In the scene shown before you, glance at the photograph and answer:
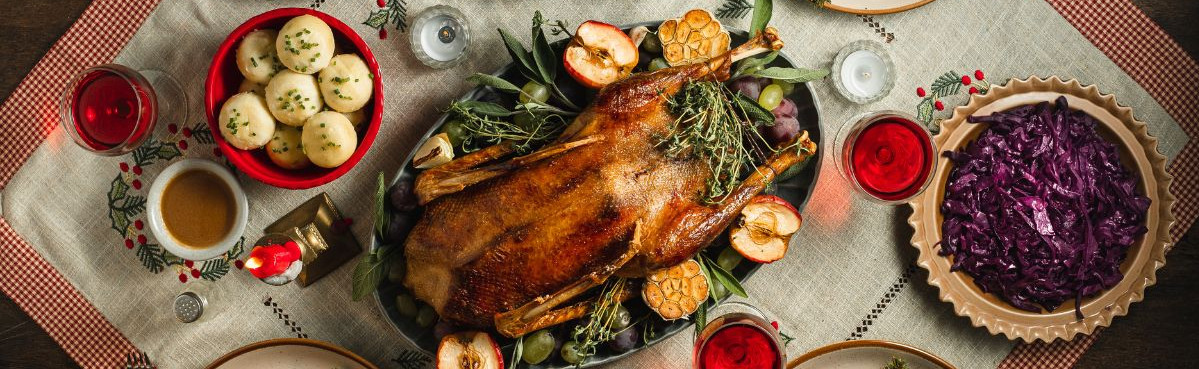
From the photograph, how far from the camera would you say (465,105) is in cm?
185

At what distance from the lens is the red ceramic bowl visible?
1.88m

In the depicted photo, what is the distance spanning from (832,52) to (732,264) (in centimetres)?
66

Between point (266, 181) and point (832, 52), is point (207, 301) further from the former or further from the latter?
point (832, 52)

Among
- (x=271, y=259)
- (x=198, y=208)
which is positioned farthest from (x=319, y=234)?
(x=198, y=208)

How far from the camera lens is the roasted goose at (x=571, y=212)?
1720mm

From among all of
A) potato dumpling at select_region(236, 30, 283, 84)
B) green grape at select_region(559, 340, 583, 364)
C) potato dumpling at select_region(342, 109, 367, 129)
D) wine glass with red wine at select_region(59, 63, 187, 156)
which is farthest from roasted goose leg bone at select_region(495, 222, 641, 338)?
wine glass with red wine at select_region(59, 63, 187, 156)

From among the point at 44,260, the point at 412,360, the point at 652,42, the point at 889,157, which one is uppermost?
the point at 652,42

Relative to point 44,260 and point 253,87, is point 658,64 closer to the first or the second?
point 253,87

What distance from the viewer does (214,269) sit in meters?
2.13

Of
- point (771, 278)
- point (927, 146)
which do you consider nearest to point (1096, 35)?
point (927, 146)

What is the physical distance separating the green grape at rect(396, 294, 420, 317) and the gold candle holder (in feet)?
0.79

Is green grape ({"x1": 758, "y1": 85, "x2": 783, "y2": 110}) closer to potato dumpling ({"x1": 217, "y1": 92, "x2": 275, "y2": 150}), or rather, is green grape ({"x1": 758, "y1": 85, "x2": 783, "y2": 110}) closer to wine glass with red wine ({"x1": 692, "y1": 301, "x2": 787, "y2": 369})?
wine glass with red wine ({"x1": 692, "y1": 301, "x2": 787, "y2": 369})

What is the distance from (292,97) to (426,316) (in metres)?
0.62

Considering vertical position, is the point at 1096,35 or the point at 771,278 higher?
the point at 1096,35
